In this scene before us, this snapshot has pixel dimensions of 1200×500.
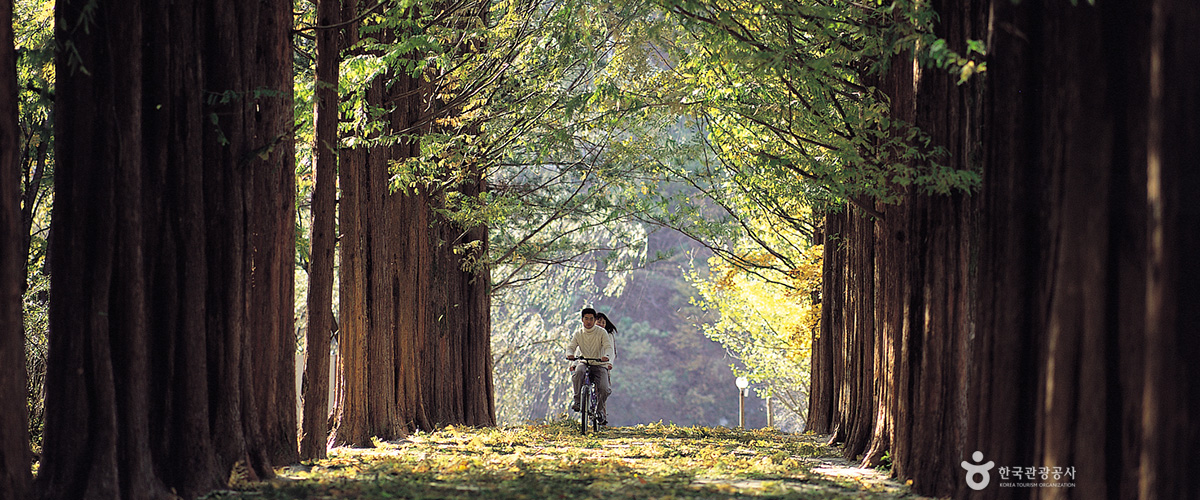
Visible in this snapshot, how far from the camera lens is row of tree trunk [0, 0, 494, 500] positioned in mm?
7152

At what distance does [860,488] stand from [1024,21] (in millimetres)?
3913

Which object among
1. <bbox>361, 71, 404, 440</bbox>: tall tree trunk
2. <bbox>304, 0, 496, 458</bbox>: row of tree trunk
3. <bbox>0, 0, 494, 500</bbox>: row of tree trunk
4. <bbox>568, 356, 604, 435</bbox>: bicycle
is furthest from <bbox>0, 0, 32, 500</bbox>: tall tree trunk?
<bbox>568, 356, 604, 435</bbox>: bicycle

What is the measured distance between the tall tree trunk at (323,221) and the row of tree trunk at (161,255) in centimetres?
207

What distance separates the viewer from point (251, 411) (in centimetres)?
847

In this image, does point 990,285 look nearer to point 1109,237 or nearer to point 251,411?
point 1109,237

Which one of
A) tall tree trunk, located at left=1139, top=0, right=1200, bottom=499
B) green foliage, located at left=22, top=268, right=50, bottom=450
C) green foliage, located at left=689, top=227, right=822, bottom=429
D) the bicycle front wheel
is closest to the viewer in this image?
tall tree trunk, located at left=1139, top=0, right=1200, bottom=499

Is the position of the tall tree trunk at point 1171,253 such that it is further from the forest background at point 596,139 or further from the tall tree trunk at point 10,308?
the tall tree trunk at point 10,308

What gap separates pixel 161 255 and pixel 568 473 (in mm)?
3785

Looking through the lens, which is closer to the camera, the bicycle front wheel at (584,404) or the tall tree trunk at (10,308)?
the tall tree trunk at (10,308)

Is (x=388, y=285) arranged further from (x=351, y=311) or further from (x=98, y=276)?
(x=98, y=276)

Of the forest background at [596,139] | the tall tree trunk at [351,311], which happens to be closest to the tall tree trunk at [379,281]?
the tall tree trunk at [351,311]

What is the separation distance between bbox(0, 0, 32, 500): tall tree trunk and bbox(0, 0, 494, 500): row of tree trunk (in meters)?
0.01

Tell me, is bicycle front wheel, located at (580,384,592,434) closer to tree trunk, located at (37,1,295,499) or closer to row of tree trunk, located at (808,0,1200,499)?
tree trunk, located at (37,1,295,499)

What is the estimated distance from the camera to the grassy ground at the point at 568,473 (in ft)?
26.1
